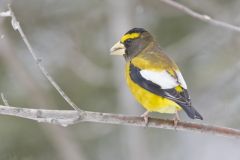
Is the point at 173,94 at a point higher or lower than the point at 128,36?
lower

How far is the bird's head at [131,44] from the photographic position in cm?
450

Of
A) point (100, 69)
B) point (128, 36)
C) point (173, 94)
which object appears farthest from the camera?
point (100, 69)

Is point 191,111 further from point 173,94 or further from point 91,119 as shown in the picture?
point 91,119

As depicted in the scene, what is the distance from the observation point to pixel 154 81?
12.9 ft

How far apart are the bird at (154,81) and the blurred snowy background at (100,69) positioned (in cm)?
160

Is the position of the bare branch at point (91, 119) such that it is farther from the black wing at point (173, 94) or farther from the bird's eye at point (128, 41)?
the bird's eye at point (128, 41)

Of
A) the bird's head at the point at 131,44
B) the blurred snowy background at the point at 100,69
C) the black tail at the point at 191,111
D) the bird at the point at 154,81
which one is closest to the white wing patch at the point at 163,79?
the bird at the point at 154,81

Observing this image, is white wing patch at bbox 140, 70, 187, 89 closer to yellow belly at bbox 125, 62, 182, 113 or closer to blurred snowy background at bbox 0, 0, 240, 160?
yellow belly at bbox 125, 62, 182, 113

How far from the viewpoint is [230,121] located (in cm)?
665

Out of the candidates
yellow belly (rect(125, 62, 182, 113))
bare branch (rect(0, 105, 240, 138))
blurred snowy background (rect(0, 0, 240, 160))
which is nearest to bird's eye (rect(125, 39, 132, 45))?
yellow belly (rect(125, 62, 182, 113))

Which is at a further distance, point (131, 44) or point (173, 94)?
point (131, 44)

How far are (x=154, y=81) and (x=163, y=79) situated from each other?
0.08 meters

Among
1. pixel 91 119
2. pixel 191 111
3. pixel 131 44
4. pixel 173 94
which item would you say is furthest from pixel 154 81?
pixel 131 44

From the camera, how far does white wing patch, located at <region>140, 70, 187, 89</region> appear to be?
390cm
